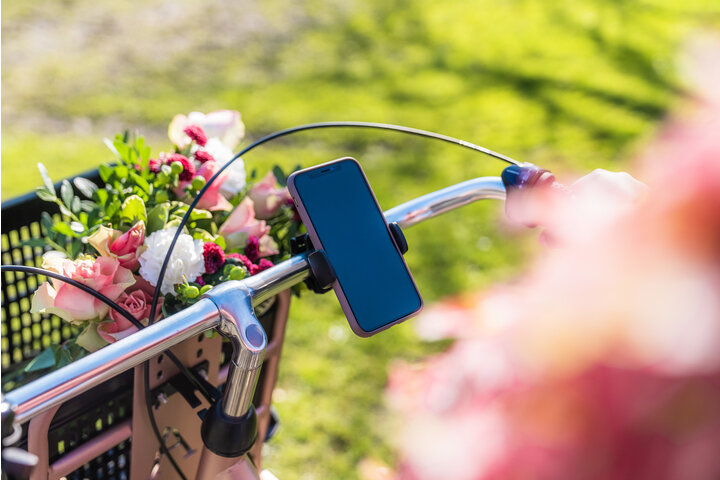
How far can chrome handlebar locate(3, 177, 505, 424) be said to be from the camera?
693 mm

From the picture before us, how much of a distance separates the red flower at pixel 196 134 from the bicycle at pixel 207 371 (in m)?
0.25

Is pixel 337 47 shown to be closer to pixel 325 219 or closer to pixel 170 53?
pixel 170 53

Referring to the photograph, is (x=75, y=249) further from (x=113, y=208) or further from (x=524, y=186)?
(x=524, y=186)

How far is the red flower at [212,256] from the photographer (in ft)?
3.31

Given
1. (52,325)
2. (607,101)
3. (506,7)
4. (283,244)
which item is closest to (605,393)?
(283,244)

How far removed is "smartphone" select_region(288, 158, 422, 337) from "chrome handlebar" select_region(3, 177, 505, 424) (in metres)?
0.05

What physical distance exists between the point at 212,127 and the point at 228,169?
0.36 feet

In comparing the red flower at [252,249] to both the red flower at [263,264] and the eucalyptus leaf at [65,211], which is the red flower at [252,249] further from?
the eucalyptus leaf at [65,211]

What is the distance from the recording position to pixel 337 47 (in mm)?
4527

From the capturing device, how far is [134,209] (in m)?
1.04

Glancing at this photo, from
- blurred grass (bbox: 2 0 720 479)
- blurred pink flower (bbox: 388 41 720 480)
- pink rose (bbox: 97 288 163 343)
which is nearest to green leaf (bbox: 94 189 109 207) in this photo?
pink rose (bbox: 97 288 163 343)

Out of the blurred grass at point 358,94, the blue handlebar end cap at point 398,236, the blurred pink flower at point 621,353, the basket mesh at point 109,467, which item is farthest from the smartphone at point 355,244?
the blurred grass at point 358,94

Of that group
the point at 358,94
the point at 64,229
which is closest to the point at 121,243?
the point at 64,229

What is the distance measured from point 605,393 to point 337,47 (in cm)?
446
